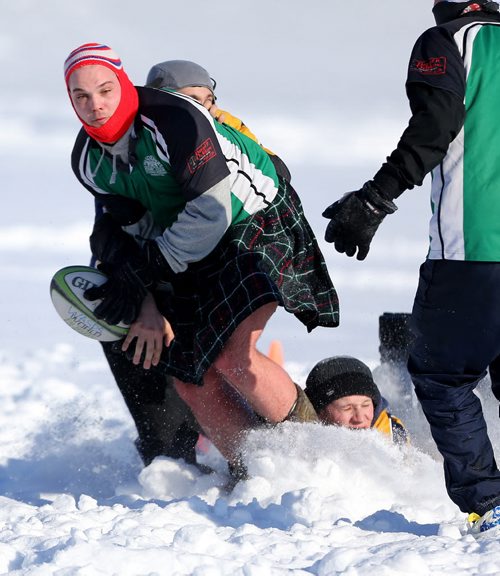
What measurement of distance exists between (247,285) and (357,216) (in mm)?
923

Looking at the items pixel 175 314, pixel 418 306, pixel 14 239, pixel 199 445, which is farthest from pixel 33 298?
pixel 418 306

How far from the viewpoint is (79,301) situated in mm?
3809

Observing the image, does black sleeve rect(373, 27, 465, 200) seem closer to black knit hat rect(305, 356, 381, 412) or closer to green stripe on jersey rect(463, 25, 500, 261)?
green stripe on jersey rect(463, 25, 500, 261)

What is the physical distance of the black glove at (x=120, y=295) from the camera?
3783 mm

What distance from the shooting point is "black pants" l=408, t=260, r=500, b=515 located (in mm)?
2729

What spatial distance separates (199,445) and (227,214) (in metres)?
1.67

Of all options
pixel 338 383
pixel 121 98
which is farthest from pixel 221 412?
pixel 121 98

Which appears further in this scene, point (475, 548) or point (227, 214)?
Answer: point (227, 214)

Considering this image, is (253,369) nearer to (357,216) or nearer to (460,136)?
(357,216)

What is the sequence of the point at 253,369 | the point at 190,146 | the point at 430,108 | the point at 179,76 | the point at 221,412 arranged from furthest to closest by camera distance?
the point at 179,76 → the point at 221,412 → the point at 253,369 → the point at 190,146 → the point at 430,108

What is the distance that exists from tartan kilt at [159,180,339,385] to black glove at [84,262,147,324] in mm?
187

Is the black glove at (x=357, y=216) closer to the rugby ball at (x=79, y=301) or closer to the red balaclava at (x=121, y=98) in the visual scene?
the red balaclava at (x=121, y=98)

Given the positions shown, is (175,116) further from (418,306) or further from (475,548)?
(475,548)

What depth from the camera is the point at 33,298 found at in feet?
37.3
